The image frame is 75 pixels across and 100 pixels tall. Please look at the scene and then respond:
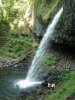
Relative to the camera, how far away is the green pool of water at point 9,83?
773 inches

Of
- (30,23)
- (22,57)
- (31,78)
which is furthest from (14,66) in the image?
(30,23)

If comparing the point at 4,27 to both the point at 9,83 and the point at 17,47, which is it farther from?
the point at 9,83

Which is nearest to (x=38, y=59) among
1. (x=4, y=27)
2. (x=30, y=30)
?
(x=30, y=30)

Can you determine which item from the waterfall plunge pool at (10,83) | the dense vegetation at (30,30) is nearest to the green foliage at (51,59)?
the dense vegetation at (30,30)

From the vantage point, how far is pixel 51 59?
79.2ft

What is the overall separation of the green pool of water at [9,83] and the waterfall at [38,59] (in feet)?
1.92

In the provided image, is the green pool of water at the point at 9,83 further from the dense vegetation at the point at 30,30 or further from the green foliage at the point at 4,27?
the green foliage at the point at 4,27

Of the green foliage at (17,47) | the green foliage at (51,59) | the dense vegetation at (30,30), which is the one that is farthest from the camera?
the green foliage at (17,47)

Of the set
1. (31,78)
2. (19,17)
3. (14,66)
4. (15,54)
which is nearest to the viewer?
(31,78)

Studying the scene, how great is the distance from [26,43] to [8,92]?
11.9 m

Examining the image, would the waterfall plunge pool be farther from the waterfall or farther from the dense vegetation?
the dense vegetation

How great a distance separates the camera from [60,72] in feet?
70.0

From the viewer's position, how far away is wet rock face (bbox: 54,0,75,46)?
70.6 feet

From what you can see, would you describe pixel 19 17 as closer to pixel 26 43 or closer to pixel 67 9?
pixel 26 43
